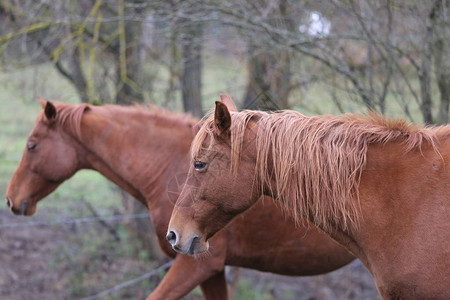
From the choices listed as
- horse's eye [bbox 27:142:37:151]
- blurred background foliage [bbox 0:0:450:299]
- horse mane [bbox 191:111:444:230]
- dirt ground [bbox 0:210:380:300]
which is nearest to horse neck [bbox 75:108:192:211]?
horse's eye [bbox 27:142:37:151]

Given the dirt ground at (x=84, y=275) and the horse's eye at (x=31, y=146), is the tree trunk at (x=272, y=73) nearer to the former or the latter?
the horse's eye at (x=31, y=146)

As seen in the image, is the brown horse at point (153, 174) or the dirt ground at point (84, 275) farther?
the dirt ground at point (84, 275)

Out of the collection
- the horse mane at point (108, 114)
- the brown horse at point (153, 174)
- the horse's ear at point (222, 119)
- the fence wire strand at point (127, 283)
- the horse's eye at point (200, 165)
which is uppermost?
the horse's ear at point (222, 119)

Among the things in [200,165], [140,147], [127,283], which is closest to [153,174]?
[140,147]

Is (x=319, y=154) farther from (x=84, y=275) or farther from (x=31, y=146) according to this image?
(x=84, y=275)

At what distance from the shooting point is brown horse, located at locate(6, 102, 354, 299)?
11.4ft

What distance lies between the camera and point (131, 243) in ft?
21.7

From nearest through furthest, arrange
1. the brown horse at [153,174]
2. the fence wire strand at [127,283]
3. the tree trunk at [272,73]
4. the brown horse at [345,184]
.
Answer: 1. the brown horse at [345,184]
2. the brown horse at [153,174]
3. the fence wire strand at [127,283]
4. the tree trunk at [272,73]

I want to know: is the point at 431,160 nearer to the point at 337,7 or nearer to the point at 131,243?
the point at 337,7

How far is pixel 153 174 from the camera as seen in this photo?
368cm

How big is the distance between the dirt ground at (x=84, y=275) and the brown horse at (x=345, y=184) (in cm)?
387

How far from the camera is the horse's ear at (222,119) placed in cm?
230

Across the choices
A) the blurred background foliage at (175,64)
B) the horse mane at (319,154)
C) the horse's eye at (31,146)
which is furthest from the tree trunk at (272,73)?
the horse mane at (319,154)

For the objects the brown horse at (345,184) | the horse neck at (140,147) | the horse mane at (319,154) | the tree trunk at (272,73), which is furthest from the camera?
the tree trunk at (272,73)
